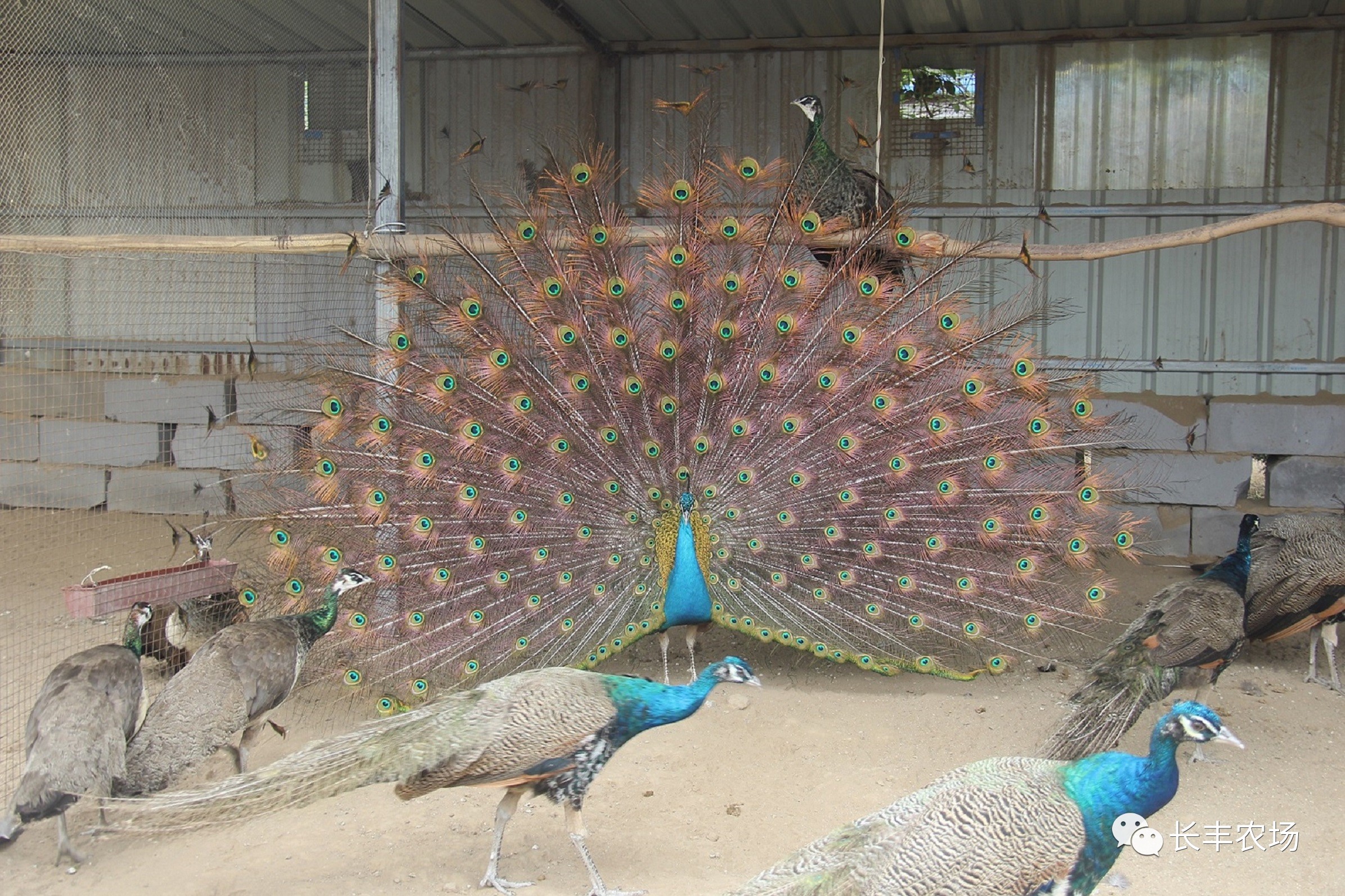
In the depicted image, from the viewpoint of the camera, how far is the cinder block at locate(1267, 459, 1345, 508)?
30.9ft

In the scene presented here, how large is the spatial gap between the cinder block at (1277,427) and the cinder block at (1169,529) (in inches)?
25.6

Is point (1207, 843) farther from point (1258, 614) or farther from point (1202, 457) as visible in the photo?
point (1202, 457)

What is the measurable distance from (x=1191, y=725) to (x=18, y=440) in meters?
11.4

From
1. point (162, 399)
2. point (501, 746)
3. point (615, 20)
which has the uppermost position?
point (615, 20)

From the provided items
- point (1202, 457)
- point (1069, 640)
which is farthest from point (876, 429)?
point (1202, 457)

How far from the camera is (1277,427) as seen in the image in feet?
31.4

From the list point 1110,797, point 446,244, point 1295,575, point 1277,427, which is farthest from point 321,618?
point 1277,427

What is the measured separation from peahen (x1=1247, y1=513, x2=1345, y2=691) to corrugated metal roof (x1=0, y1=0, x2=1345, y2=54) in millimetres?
5583

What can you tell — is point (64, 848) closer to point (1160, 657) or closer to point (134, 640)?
point (134, 640)

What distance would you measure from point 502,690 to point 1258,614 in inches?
176

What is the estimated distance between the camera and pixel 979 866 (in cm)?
278

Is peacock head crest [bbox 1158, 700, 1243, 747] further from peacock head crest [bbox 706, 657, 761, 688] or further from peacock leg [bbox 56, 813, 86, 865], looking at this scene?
peacock leg [bbox 56, 813, 86, 865]

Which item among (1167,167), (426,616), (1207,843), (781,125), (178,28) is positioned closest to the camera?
(1207,843)

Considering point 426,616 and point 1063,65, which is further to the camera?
point 1063,65
